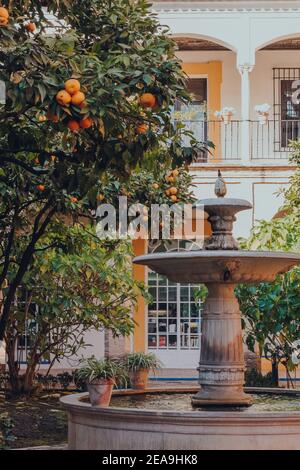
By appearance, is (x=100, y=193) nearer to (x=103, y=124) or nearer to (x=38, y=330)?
(x=103, y=124)

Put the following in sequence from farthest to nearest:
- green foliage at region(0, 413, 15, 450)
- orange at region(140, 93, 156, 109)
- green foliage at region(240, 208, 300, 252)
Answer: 1. green foliage at region(240, 208, 300, 252)
2. green foliage at region(0, 413, 15, 450)
3. orange at region(140, 93, 156, 109)

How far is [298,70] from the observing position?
73.1 ft

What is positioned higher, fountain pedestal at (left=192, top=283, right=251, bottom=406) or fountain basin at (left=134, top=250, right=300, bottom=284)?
fountain basin at (left=134, top=250, right=300, bottom=284)

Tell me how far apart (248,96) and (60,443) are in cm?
1126

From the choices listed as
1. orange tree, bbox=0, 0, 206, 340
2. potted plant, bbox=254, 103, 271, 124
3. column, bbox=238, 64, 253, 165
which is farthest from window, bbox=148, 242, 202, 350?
orange tree, bbox=0, 0, 206, 340

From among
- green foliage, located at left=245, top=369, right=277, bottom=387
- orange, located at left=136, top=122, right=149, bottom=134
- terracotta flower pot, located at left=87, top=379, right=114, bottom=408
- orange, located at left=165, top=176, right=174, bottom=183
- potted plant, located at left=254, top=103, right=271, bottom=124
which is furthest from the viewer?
potted plant, located at left=254, top=103, right=271, bottom=124

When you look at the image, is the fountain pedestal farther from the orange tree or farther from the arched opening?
the arched opening

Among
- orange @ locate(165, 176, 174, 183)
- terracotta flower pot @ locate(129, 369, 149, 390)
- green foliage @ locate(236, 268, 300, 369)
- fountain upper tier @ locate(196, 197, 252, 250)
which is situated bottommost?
terracotta flower pot @ locate(129, 369, 149, 390)

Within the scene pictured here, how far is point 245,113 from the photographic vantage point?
20.3 m

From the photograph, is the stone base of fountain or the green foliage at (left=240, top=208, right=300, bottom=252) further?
the green foliage at (left=240, top=208, right=300, bottom=252)

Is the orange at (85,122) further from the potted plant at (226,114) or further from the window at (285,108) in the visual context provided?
the window at (285,108)

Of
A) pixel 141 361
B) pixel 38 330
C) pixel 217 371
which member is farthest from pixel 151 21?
pixel 38 330

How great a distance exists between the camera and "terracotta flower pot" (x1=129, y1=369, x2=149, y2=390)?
10844 millimetres

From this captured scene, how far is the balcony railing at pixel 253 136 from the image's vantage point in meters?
21.4
